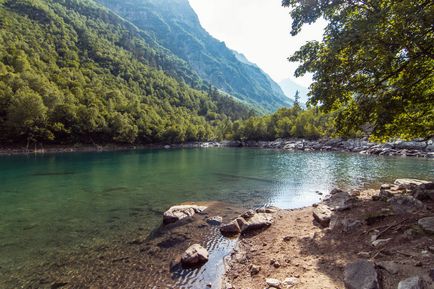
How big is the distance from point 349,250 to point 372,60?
8936 mm

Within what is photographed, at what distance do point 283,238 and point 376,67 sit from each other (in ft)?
34.0

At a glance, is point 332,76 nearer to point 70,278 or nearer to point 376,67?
point 376,67

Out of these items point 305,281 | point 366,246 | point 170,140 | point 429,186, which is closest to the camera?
point 305,281

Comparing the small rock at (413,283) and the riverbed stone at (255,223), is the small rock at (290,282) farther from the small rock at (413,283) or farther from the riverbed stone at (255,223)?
the riverbed stone at (255,223)

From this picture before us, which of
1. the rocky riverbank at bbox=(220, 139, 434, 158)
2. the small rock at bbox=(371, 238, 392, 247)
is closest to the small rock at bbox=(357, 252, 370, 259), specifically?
the small rock at bbox=(371, 238, 392, 247)

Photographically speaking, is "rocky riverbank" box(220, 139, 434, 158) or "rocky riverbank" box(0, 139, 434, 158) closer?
"rocky riverbank" box(220, 139, 434, 158)

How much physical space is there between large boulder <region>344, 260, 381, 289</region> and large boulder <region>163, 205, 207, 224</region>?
13.4 m

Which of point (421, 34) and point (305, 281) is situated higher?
point (421, 34)

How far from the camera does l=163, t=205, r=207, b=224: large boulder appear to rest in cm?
1983

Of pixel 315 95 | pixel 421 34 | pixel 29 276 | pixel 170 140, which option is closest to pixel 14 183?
pixel 29 276

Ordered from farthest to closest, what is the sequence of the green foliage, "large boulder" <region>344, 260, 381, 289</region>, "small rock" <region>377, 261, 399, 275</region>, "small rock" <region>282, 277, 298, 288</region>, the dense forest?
the green foliage, the dense forest, "small rock" <region>282, 277, 298, 288</region>, "small rock" <region>377, 261, 399, 275</region>, "large boulder" <region>344, 260, 381, 289</region>

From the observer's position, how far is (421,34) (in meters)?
11.9

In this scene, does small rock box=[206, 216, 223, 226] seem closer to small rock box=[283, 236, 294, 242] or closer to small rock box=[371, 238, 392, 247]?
small rock box=[283, 236, 294, 242]

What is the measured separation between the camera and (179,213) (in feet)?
67.3
